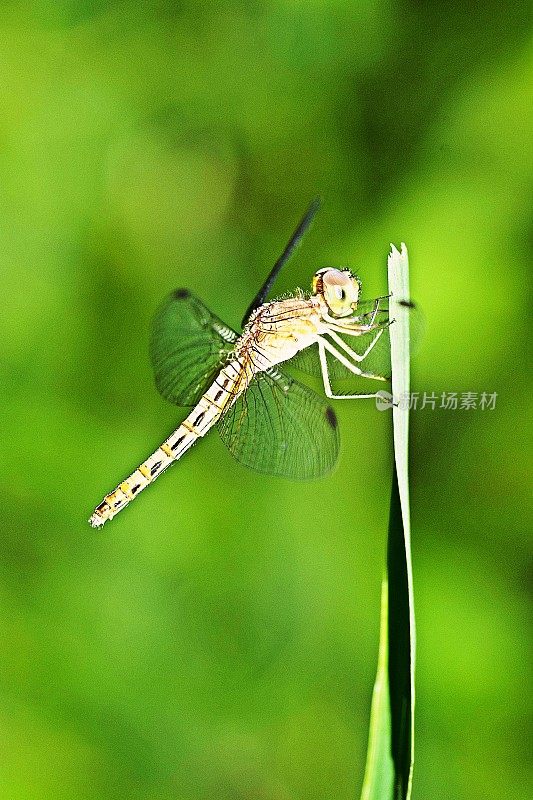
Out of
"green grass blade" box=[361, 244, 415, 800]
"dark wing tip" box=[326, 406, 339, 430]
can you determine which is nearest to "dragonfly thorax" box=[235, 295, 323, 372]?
"dark wing tip" box=[326, 406, 339, 430]

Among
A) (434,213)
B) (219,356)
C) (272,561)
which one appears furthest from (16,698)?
(434,213)

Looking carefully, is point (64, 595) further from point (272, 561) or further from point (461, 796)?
point (461, 796)

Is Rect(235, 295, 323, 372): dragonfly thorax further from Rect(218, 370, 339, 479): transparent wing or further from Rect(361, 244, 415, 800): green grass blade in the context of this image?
Rect(361, 244, 415, 800): green grass blade

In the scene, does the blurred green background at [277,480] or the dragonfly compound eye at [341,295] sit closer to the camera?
the dragonfly compound eye at [341,295]

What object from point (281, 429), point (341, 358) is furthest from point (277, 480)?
point (341, 358)

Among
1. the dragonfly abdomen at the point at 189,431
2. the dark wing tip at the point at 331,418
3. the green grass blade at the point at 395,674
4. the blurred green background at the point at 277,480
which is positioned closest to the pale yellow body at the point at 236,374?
the dragonfly abdomen at the point at 189,431

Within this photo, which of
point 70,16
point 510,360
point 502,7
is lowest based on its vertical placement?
point 510,360

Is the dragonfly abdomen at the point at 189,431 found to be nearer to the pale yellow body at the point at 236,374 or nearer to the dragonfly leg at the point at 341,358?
the pale yellow body at the point at 236,374
